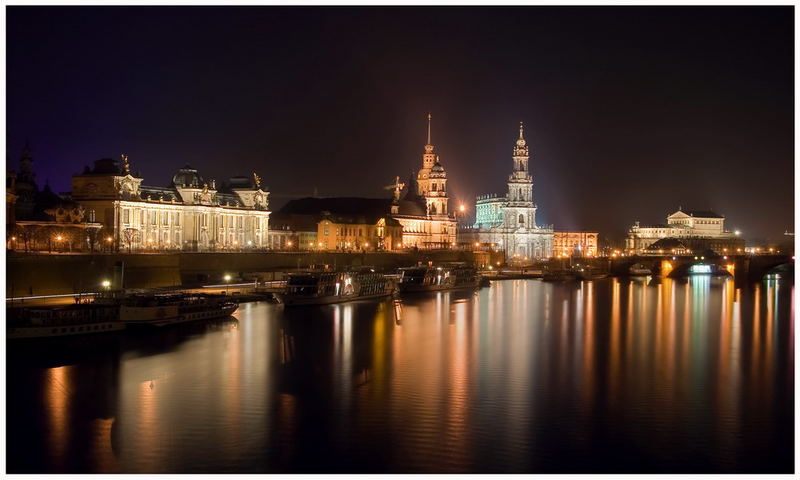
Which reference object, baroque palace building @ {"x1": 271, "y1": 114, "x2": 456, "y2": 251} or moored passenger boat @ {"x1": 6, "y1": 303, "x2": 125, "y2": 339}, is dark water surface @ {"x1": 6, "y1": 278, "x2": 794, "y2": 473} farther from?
baroque palace building @ {"x1": 271, "y1": 114, "x2": 456, "y2": 251}

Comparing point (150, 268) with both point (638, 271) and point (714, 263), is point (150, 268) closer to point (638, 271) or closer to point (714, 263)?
point (714, 263)

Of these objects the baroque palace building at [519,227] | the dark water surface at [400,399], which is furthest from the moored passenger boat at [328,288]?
the baroque palace building at [519,227]

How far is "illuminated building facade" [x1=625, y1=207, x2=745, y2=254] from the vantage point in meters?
168

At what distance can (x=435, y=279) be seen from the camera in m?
74.8

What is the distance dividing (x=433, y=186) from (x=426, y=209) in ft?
16.8

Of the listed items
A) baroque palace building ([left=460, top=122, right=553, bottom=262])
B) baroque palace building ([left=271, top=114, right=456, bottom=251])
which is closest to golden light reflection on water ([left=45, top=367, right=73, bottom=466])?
baroque palace building ([left=271, top=114, right=456, bottom=251])

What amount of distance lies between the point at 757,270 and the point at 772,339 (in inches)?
2223

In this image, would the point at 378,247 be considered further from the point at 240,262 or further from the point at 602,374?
the point at 602,374

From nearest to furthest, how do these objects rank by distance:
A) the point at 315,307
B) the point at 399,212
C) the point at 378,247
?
the point at 315,307 → the point at 378,247 → the point at 399,212

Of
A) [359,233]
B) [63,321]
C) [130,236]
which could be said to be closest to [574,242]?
[359,233]

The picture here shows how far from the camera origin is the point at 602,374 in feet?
107

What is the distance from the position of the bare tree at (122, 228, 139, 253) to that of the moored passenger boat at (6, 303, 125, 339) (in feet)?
102

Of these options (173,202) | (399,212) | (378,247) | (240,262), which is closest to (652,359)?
(240,262)

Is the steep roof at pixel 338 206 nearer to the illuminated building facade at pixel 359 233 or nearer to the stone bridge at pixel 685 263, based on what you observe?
the illuminated building facade at pixel 359 233
